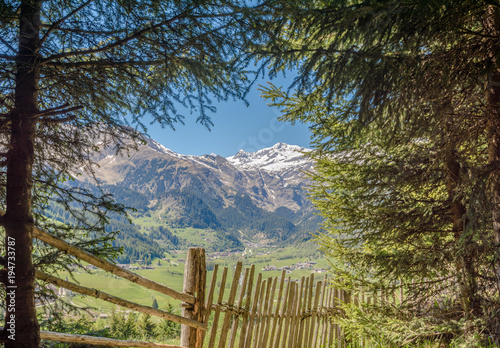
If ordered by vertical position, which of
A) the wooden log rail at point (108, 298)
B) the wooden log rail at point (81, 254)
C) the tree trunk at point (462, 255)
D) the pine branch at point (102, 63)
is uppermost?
the pine branch at point (102, 63)

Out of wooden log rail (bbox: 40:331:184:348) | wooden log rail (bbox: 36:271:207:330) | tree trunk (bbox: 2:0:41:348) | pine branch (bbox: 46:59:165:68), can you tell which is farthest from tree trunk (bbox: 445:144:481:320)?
tree trunk (bbox: 2:0:41:348)

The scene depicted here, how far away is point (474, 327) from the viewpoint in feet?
11.6

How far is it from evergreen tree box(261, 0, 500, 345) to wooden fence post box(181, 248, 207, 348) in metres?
2.20

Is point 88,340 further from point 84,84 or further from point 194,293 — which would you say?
point 84,84

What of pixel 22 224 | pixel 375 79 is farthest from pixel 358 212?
pixel 22 224

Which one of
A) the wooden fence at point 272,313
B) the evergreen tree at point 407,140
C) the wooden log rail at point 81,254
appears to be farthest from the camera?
the wooden fence at point 272,313

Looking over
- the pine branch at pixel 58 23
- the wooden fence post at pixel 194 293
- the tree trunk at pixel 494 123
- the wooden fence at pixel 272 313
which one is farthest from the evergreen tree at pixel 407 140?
the wooden fence post at pixel 194 293

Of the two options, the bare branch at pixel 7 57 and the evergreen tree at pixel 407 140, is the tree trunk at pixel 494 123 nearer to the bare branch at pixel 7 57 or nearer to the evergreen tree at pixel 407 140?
the evergreen tree at pixel 407 140

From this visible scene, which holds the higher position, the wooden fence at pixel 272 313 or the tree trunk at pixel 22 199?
the tree trunk at pixel 22 199

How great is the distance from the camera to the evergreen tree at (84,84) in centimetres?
220

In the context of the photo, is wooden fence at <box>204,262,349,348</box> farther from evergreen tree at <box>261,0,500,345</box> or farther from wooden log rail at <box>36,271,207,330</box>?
evergreen tree at <box>261,0,500,345</box>

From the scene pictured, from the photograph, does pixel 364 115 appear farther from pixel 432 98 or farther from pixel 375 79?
pixel 432 98

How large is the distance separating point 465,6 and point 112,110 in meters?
3.69

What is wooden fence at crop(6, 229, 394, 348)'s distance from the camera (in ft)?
8.65
